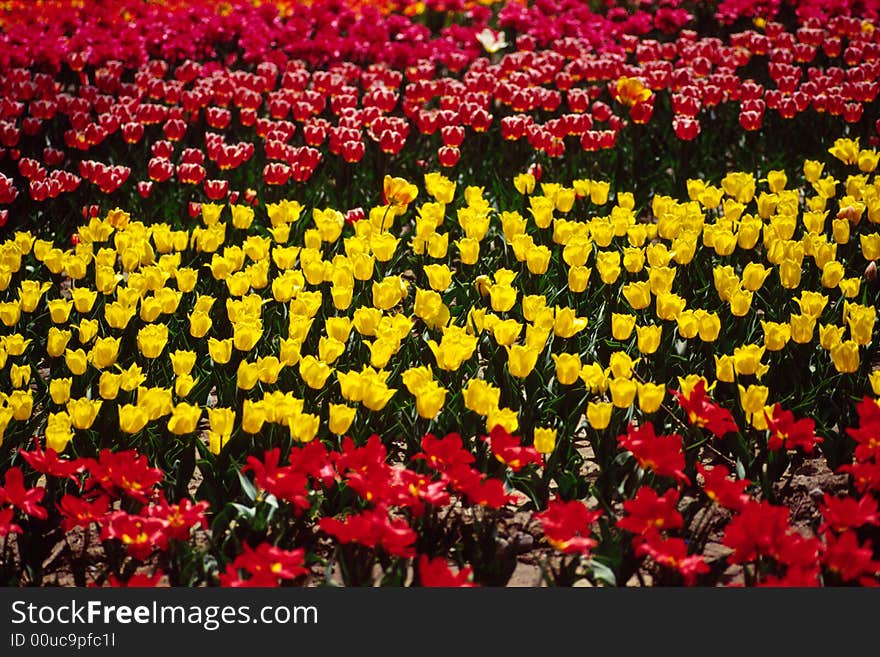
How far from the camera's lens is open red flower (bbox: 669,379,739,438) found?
114 inches

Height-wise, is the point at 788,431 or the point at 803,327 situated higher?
the point at 803,327

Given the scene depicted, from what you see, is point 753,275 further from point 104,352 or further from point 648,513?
point 104,352

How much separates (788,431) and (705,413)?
0.78ft

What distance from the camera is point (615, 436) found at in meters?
3.17

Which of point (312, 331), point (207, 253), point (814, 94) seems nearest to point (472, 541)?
point (312, 331)

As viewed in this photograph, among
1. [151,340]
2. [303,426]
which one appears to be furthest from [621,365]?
[151,340]

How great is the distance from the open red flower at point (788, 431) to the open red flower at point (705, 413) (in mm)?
108

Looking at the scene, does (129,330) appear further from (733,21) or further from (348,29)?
(733,21)

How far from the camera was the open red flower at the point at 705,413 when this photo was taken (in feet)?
9.50

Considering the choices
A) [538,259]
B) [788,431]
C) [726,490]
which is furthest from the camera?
[538,259]

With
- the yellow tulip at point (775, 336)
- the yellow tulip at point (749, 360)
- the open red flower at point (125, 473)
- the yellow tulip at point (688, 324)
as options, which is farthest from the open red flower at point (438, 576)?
the yellow tulip at point (775, 336)

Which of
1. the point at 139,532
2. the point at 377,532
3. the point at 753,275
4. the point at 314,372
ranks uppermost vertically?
the point at 753,275

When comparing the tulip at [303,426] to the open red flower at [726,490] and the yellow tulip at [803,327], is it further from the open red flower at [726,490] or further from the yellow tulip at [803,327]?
the yellow tulip at [803,327]

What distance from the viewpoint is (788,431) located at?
2.85m
